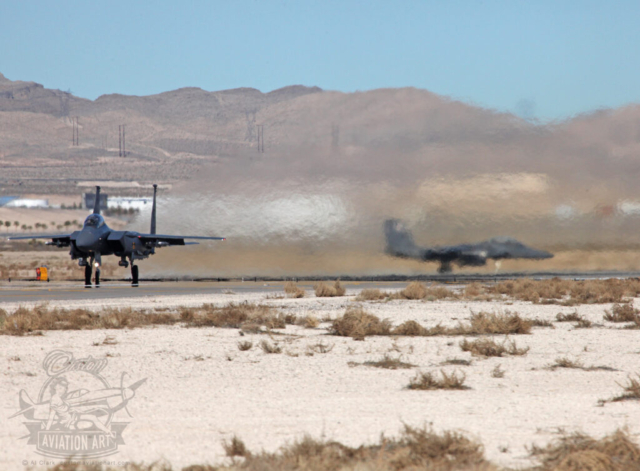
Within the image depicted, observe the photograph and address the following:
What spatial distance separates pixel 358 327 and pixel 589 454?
13.1 meters

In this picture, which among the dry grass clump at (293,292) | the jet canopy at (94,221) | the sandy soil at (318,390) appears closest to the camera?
the sandy soil at (318,390)

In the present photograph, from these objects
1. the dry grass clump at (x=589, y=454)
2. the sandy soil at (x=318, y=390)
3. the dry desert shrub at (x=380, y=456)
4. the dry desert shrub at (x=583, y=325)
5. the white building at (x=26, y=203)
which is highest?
the white building at (x=26, y=203)

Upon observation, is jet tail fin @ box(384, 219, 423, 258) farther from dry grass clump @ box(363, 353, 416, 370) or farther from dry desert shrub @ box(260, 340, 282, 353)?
dry grass clump @ box(363, 353, 416, 370)

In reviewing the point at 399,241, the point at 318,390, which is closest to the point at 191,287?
the point at 399,241

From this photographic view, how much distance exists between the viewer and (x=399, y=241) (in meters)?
48.9

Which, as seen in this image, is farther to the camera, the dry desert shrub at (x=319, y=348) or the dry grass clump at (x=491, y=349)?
the dry desert shrub at (x=319, y=348)

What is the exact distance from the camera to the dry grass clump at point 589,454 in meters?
8.14

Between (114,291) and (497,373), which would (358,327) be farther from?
(114,291)

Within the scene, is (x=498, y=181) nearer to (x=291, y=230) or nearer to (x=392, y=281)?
(x=392, y=281)

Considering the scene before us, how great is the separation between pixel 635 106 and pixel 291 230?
24642mm

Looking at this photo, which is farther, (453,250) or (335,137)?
(335,137)

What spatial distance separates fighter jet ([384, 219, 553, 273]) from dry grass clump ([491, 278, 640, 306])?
15.0 feet

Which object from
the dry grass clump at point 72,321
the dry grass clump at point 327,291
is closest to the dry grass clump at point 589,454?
the dry grass clump at point 72,321

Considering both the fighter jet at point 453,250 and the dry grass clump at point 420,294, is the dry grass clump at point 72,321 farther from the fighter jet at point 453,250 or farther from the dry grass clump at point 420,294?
the fighter jet at point 453,250
